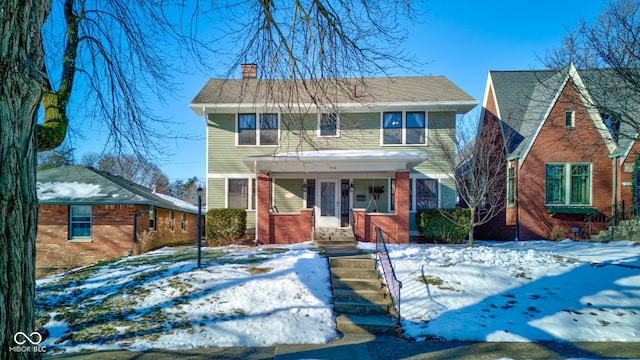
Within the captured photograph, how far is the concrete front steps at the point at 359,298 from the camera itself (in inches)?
257

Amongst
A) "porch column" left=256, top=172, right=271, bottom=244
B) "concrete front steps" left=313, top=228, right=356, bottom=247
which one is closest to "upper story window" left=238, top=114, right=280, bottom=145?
"porch column" left=256, top=172, right=271, bottom=244

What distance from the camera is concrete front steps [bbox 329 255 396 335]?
6539 mm

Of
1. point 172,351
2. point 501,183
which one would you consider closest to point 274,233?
point 172,351

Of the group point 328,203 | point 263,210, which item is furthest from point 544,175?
point 263,210

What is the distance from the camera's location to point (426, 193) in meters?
16.6

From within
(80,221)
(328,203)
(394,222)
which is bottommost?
(80,221)

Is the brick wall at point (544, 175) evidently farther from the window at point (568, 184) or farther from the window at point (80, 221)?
the window at point (80, 221)

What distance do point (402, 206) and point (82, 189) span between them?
46.0ft

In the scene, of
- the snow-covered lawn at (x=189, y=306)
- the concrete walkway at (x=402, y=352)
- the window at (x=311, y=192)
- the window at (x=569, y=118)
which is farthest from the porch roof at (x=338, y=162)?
the concrete walkway at (x=402, y=352)

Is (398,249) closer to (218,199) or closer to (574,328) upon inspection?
(574,328)

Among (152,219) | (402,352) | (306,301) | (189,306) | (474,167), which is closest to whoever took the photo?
(402,352)

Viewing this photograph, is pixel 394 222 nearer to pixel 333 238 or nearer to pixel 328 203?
pixel 333 238

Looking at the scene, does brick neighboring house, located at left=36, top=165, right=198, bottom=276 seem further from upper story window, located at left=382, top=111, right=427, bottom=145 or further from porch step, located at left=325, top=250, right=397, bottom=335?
upper story window, located at left=382, top=111, right=427, bottom=145

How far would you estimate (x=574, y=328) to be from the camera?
6352 millimetres
